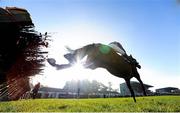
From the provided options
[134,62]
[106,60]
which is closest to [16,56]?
[106,60]

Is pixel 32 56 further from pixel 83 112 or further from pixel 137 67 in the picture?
pixel 83 112

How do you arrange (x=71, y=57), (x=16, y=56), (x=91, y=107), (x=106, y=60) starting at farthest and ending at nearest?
(x=91, y=107) < (x=71, y=57) < (x=106, y=60) < (x=16, y=56)

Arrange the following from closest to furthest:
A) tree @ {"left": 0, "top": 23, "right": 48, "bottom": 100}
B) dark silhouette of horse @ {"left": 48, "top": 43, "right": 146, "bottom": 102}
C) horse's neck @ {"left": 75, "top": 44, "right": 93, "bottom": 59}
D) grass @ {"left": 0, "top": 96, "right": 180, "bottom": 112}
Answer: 1. tree @ {"left": 0, "top": 23, "right": 48, "bottom": 100}
2. dark silhouette of horse @ {"left": 48, "top": 43, "right": 146, "bottom": 102}
3. horse's neck @ {"left": 75, "top": 44, "right": 93, "bottom": 59}
4. grass @ {"left": 0, "top": 96, "right": 180, "bottom": 112}

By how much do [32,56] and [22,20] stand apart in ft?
1.27

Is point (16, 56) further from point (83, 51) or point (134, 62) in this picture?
point (134, 62)

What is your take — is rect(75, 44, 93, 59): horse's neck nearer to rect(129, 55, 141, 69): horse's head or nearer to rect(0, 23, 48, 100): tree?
rect(129, 55, 141, 69): horse's head

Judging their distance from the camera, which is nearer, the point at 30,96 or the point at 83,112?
the point at 30,96

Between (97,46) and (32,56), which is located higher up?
(97,46)

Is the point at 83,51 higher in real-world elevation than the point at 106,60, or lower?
higher

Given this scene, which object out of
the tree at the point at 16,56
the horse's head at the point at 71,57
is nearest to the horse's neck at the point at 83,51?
the horse's head at the point at 71,57

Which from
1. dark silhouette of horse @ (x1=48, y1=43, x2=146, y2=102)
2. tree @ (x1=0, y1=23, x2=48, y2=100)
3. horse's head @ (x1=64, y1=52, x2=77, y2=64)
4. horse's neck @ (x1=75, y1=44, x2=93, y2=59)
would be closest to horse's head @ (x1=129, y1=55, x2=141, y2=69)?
dark silhouette of horse @ (x1=48, y1=43, x2=146, y2=102)

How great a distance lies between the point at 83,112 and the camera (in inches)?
489

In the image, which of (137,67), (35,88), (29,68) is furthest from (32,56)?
(137,67)

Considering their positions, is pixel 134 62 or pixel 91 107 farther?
pixel 91 107
